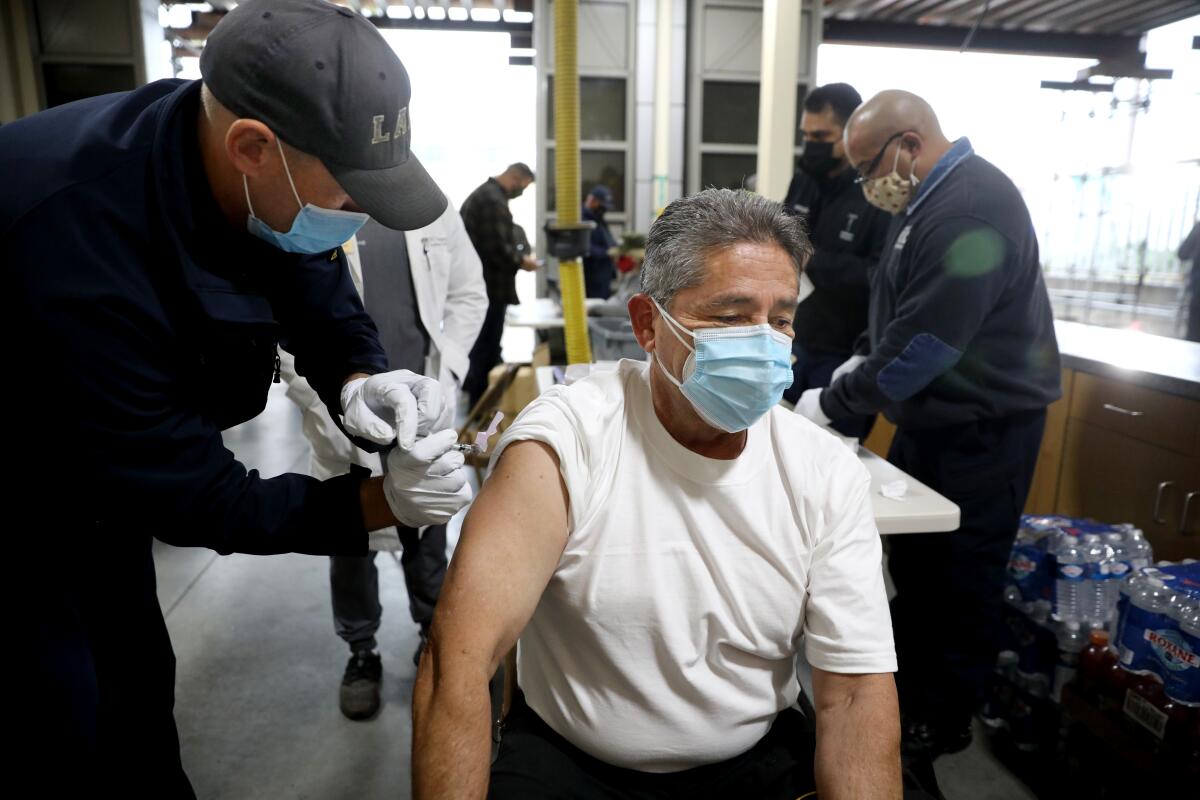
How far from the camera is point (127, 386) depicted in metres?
0.89

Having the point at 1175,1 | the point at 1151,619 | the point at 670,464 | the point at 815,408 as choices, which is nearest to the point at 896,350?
the point at 815,408

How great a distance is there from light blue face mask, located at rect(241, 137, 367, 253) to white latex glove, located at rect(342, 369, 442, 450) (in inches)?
8.7

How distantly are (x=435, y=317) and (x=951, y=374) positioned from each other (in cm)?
133

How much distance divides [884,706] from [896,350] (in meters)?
0.96

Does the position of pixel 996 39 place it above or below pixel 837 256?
above

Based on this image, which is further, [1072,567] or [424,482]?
[1072,567]

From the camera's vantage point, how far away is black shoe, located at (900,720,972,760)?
78.0 inches

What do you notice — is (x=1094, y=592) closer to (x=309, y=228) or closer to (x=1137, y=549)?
(x=1137, y=549)

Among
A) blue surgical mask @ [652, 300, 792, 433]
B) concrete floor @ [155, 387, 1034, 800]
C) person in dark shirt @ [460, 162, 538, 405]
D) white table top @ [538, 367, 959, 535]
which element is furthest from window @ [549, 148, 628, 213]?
blue surgical mask @ [652, 300, 792, 433]

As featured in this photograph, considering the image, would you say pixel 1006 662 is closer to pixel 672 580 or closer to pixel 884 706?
pixel 884 706

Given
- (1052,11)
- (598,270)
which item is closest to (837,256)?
(598,270)

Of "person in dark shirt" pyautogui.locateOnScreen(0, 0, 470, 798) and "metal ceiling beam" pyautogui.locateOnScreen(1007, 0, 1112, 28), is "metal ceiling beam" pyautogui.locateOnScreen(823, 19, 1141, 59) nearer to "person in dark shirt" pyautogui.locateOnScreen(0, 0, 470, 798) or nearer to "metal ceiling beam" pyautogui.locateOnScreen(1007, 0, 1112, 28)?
"metal ceiling beam" pyautogui.locateOnScreen(1007, 0, 1112, 28)

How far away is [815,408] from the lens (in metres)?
2.07

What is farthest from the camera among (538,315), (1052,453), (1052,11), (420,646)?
(1052,11)
